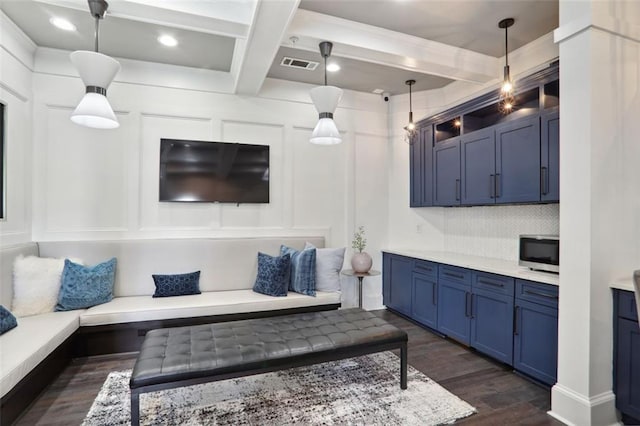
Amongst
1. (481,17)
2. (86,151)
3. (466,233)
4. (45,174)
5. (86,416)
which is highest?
(481,17)

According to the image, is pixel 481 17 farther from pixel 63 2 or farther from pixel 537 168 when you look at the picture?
pixel 63 2

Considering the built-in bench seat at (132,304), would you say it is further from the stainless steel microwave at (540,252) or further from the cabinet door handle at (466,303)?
the stainless steel microwave at (540,252)

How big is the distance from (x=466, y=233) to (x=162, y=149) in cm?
369

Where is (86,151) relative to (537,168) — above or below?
above

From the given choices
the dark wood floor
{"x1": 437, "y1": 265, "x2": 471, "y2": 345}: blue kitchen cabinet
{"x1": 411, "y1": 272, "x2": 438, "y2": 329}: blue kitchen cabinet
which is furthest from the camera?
{"x1": 411, "y1": 272, "x2": 438, "y2": 329}: blue kitchen cabinet

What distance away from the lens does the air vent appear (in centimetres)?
363

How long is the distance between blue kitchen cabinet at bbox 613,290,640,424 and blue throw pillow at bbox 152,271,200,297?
351 cm

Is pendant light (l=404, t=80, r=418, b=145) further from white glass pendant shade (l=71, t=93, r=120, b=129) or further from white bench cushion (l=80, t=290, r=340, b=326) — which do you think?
white glass pendant shade (l=71, t=93, r=120, b=129)

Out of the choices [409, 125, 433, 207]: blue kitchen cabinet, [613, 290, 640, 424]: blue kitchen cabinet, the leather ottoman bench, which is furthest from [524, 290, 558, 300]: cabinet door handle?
[409, 125, 433, 207]: blue kitchen cabinet

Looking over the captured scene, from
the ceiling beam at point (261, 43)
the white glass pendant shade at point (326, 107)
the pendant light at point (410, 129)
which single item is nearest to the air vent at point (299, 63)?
the ceiling beam at point (261, 43)

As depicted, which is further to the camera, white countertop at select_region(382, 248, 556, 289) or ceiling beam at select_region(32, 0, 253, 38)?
white countertop at select_region(382, 248, 556, 289)

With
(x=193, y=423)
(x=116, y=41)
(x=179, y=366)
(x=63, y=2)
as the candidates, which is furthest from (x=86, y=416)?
(x=116, y=41)

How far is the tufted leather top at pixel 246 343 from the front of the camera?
196cm

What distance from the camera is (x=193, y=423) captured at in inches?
83.9
